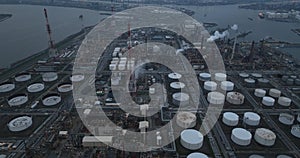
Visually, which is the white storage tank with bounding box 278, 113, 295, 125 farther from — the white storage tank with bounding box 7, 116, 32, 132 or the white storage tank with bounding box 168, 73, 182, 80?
the white storage tank with bounding box 7, 116, 32, 132

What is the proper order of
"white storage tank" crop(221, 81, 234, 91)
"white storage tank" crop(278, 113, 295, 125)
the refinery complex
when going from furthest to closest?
1. "white storage tank" crop(221, 81, 234, 91)
2. "white storage tank" crop(278, 113, 295, 125)
3. the refinery complex

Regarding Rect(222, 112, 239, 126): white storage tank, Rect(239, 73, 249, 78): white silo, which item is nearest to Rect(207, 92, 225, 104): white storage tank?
Rect(222, 112, 239, 126): white storage tank

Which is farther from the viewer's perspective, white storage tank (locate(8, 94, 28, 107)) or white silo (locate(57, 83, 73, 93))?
white silo (locate(57, 83, 73, 93))

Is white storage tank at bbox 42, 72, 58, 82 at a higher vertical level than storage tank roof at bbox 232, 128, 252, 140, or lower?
higher

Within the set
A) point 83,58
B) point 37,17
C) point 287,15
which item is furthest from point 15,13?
point 287,15

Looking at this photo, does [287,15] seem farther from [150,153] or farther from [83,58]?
[150,153]

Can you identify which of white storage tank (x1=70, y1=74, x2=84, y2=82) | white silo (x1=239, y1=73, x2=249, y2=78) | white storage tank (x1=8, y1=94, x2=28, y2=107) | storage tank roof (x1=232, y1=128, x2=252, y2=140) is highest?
white storage tank (x1=70, y1=74, x2=84, y2=82)

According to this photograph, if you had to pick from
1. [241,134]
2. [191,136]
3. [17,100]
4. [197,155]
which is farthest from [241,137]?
[17,100]
